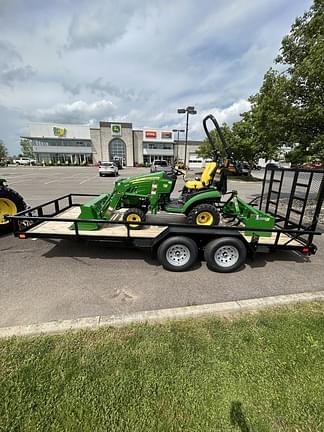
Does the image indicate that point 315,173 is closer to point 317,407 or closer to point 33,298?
point 317,407

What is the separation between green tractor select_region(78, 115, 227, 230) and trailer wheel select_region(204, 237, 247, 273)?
906 millimetres

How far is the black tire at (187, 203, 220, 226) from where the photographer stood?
14.6 ft

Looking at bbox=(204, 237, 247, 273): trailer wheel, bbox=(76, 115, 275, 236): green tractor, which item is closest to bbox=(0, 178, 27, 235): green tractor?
bbox=(76, 115, 275, 236): green tractor

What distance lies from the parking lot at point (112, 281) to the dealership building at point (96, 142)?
47628 mm

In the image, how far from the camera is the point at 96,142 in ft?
165

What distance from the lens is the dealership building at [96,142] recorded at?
49.6m

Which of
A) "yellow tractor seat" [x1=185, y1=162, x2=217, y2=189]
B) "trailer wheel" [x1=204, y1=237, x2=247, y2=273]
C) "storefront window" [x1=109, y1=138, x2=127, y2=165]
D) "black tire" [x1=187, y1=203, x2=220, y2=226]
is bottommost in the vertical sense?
"trailer wheel" [x1=204, y1=237, x2=247, y2=273]

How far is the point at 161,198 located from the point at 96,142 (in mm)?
51046

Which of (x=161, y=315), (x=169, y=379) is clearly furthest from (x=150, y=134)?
(x=169, y=379)

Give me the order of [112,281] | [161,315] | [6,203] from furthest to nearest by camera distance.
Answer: [6,203], [112,281], [161,315]

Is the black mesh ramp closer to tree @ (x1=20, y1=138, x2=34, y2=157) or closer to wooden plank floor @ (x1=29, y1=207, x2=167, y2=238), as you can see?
wooden plank floor @ (x1=29, y1=207, x2=167, y2=238)

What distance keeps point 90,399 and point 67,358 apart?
47 centimetres

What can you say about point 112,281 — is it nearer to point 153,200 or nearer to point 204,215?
point 153,200

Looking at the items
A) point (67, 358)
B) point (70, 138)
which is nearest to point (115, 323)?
point (67, 358)
